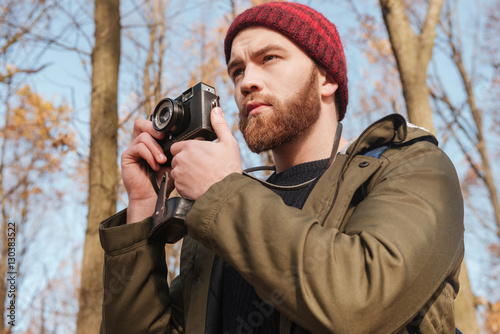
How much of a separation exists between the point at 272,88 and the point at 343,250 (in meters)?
1.05

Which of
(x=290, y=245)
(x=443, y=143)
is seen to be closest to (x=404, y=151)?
(x=290, y=245)

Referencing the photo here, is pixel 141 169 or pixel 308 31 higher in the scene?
pixel 308 31

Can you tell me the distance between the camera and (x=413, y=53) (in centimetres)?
451

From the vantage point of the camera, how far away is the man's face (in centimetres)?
208

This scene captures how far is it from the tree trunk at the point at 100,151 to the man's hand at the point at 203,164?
3034 mm

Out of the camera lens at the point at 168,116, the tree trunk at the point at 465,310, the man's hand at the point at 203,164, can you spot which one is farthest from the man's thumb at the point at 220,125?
the tree trunk at the point at 465,310

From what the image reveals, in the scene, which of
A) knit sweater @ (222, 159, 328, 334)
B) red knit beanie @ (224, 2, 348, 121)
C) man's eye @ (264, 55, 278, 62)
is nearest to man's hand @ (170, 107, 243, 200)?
knit sweater @ (222, 159, 328, 334)

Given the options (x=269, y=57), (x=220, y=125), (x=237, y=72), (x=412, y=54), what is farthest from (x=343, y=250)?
(x=412, y=54)

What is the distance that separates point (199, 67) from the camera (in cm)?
1049

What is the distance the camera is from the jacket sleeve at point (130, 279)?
1.86 m

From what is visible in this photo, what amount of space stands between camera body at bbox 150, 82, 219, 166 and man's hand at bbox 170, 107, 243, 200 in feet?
0.66

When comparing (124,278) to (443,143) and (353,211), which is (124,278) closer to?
(353,211)

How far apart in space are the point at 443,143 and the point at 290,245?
185 inches

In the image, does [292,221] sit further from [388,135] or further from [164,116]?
[164,116]
